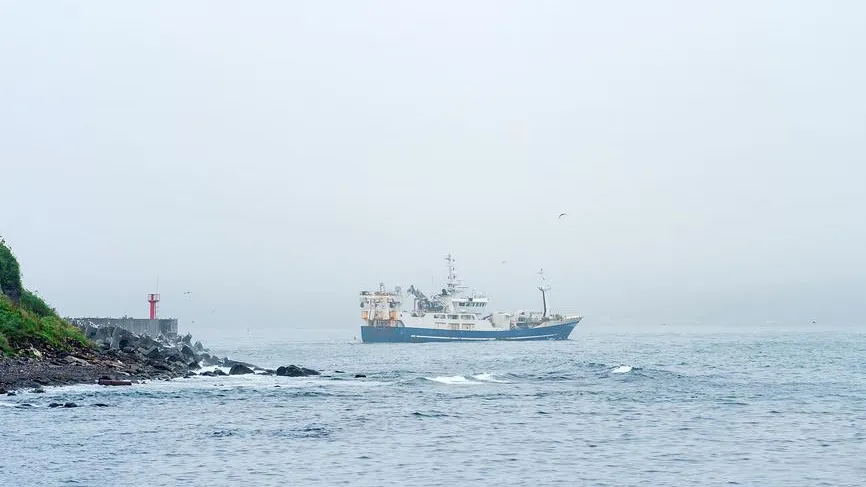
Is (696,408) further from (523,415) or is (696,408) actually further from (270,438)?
(270,438)

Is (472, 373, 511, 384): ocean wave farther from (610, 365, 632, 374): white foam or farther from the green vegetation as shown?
Answer: the green vegetation

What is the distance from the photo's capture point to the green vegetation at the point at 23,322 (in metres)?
33.1

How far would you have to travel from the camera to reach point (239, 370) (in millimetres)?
41281

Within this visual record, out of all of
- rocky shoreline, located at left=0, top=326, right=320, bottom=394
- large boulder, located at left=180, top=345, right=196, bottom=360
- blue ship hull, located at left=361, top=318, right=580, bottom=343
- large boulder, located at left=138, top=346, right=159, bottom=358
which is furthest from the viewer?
blue ship hull, located at left=361, top=318, right=580, bottom=343

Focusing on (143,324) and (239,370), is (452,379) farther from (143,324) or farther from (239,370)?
(143,324)

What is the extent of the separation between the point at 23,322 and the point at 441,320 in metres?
62.9

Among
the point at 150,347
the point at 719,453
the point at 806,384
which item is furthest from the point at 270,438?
the point at 150,347

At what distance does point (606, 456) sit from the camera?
1823cm

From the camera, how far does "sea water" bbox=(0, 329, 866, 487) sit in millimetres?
16234

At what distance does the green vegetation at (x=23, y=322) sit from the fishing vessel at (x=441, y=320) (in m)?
54.1

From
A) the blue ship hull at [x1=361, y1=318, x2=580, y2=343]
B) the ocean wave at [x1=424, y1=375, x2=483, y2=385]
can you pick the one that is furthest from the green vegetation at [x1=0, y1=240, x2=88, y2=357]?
the blue ship hull at [x1=361, y1=318, x2=580, y2=343]

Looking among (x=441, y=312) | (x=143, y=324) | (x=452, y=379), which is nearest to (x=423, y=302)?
(x=441, y=312)

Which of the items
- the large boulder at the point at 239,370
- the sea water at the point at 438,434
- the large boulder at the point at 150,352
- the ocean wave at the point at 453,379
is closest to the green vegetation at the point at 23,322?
the large boulder at the point at 150,352

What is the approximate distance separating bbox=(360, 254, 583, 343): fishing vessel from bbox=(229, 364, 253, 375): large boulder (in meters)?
53.0
